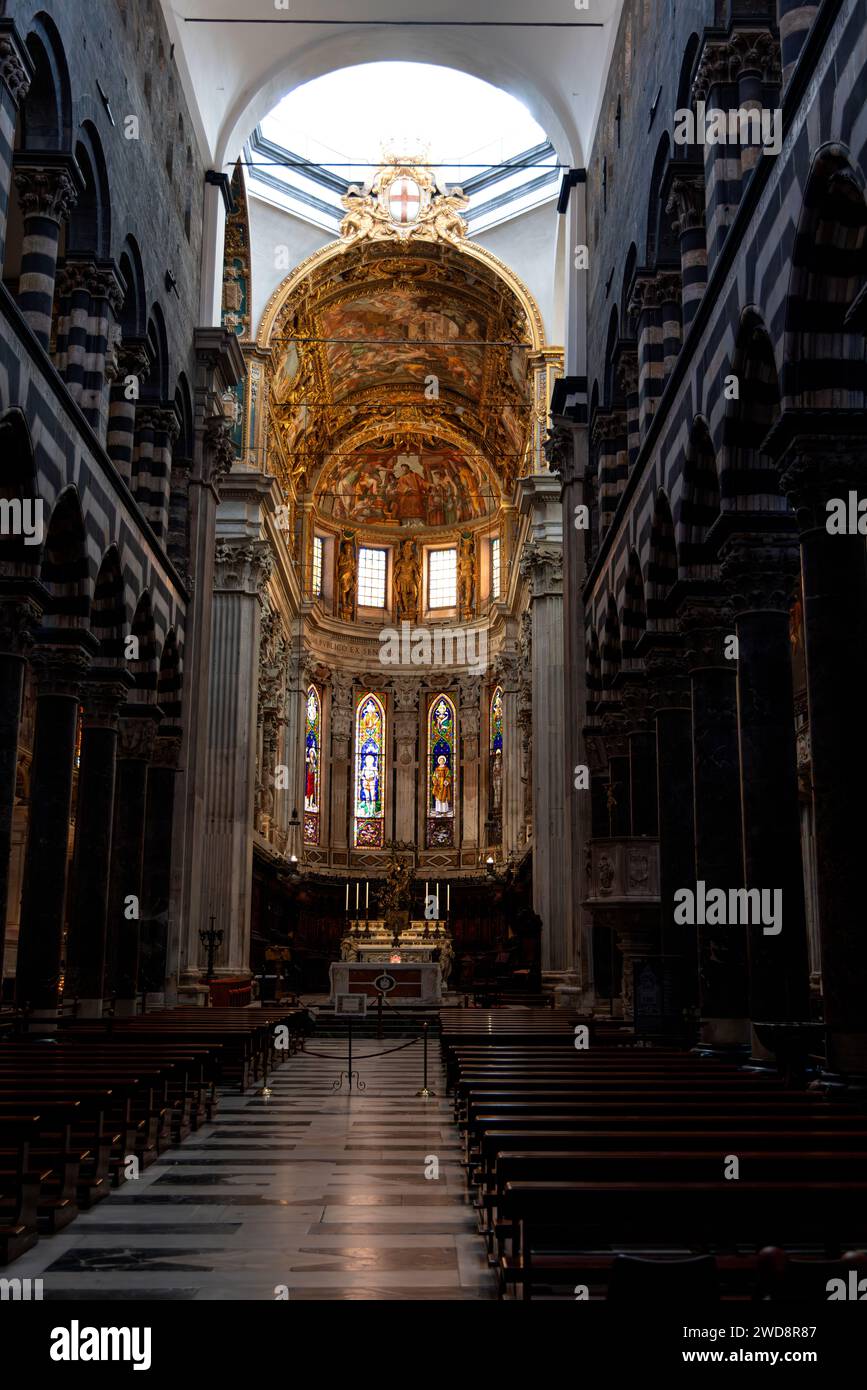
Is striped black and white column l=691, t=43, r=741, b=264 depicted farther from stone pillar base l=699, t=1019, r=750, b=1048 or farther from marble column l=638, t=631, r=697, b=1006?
stone pillar base l=699, t=1019, r=750, b=1048

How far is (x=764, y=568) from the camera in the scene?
44.2 ft

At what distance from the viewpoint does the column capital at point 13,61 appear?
45.3 ft

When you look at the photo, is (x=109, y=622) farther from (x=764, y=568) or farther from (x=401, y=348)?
(x=401, y=348)

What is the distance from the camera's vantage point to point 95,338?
19156mm

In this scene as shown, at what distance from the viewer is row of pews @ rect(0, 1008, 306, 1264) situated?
7645 mm

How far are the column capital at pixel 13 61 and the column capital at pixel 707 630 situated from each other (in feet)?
31.3

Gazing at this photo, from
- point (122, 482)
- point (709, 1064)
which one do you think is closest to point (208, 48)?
point (122, 482)

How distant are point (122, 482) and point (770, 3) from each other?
11090 mm

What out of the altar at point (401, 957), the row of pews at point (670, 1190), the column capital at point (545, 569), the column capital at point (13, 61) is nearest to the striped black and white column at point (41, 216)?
the column capital at point (13, 61)

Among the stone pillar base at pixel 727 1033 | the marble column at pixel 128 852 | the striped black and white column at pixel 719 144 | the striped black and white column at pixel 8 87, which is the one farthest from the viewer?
the marble column at pixel 128 852

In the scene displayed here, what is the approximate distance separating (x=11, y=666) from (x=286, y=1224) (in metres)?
8.61

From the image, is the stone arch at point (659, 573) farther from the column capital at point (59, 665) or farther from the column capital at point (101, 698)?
the column capital at point (101, 698)

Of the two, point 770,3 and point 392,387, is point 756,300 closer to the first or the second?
point 770,3

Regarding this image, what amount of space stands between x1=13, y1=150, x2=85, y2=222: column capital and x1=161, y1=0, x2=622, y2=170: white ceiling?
11512 millimetres
